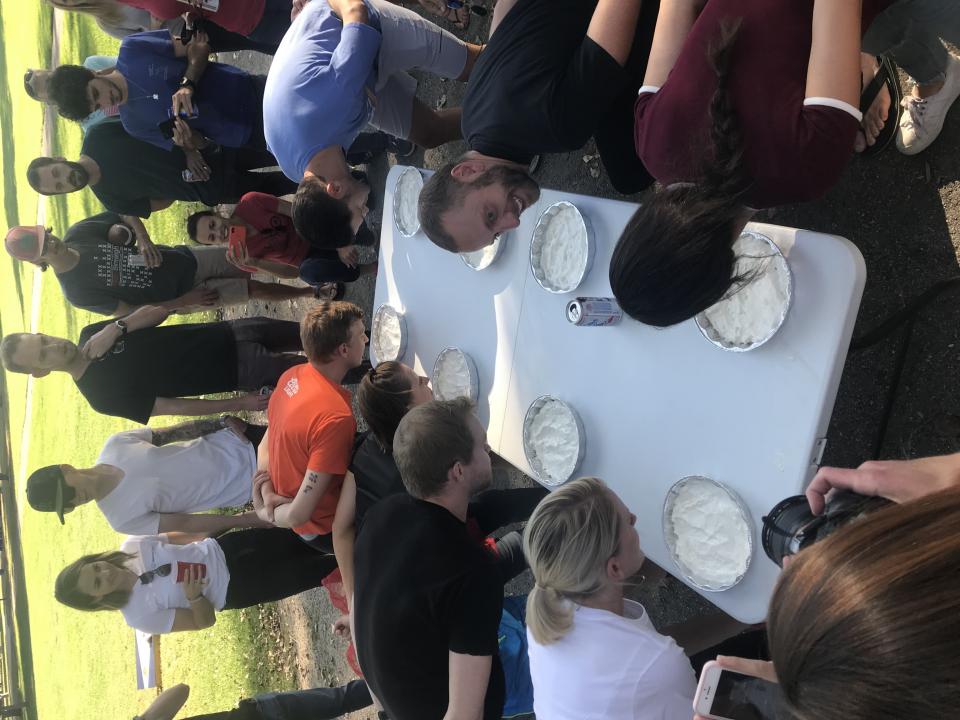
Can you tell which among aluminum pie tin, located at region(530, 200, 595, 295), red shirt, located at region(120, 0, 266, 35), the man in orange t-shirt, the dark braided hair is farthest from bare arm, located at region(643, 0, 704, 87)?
red shirt, located at region(120, 0, 266, 35)

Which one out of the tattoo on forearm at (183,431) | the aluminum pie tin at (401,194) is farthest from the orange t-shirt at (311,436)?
the tattoo on forearm at (183,431)

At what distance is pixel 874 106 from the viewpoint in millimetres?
1790

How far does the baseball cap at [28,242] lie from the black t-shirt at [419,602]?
7.32 feet

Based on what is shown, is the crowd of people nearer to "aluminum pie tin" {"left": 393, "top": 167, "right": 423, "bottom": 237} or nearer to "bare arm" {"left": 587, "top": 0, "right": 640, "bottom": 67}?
"bare arm" {"left": 587, "top": 0, "right": 640, "bottom": 67}

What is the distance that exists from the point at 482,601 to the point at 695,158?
3.85ft

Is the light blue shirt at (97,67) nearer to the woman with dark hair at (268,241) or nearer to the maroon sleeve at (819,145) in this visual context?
the woman with dark hair at (268,241)

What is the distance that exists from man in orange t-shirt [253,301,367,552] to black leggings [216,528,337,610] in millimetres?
401

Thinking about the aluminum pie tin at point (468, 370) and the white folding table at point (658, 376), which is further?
the aluminum pie tin at point (468, 370)

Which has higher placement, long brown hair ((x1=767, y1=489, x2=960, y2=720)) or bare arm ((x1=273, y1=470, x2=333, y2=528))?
long brown hair ((x1=767, y1=489, x2=960, y2=720))

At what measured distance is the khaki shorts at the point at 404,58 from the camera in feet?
7.78

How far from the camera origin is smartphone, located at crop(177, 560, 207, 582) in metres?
2.65

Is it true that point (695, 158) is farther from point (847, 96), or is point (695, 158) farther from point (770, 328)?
point (770, 328)

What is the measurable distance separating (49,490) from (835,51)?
3.10 metres

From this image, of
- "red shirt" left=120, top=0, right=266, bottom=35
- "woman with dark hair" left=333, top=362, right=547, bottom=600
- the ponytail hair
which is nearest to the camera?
the ponytail hair
